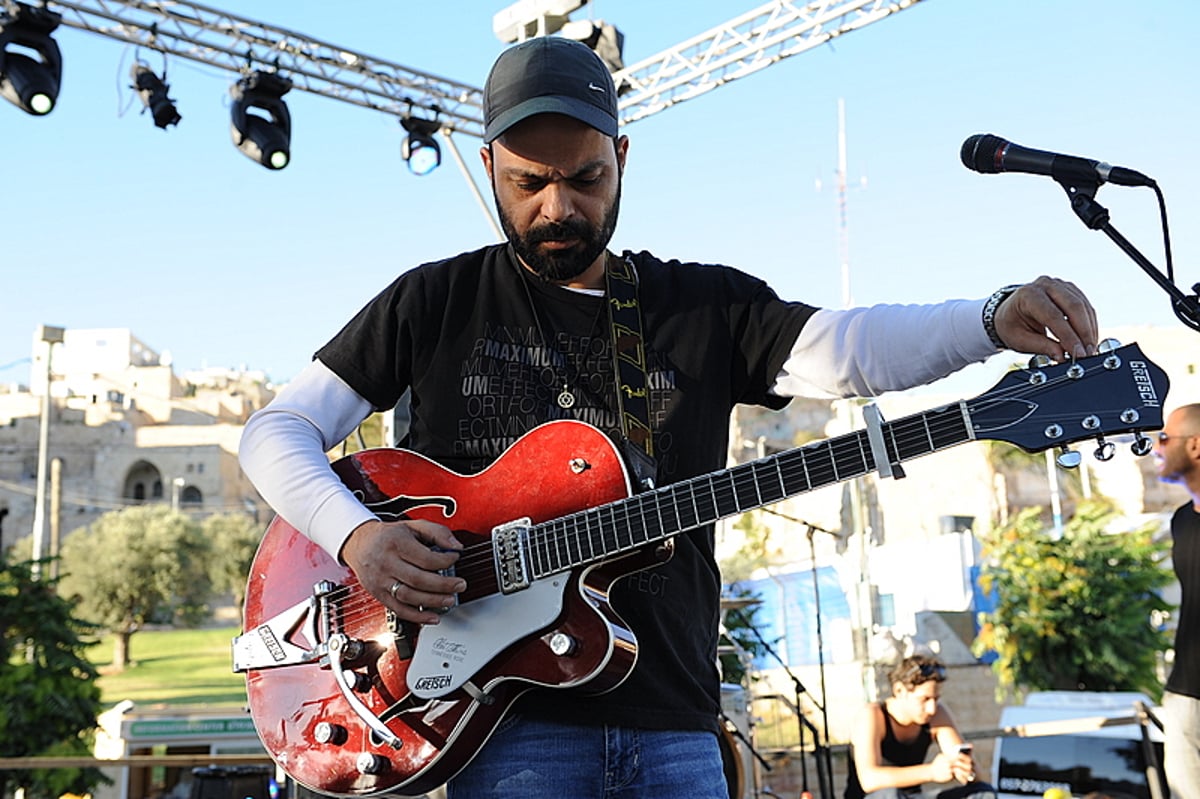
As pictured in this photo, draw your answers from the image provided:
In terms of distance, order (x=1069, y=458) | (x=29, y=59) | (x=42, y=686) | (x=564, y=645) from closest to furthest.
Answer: (x=1069, y=458), (x=564, y=645), (x=29, y=59), (x=42, y=686)

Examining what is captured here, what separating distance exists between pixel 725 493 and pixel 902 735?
526cm

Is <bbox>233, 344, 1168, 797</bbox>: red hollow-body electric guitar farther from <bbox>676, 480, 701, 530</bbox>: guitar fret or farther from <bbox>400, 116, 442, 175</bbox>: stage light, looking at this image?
<bbox>400, 116, 442, 175</bbox>: stage light

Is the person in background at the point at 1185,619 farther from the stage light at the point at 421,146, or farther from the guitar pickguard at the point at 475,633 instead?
the stage light at the point at 421,146

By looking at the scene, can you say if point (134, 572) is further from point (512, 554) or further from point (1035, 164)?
point (1035, 164)

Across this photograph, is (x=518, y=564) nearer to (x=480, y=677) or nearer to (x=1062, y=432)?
(x=480, y=677)

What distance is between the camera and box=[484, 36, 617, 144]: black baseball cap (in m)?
2.10

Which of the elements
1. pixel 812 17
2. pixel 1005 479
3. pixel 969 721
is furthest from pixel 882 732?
pixel 1005 479

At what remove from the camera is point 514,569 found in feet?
6.84

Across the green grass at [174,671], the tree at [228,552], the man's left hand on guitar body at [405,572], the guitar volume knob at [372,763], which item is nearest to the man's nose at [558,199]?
the man's left hand on guitar body at [405,572]

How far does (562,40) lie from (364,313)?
666 millimetres

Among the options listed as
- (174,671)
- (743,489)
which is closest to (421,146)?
(743,489)

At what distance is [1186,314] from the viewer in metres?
1.94

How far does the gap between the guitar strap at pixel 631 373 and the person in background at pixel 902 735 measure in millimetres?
4730

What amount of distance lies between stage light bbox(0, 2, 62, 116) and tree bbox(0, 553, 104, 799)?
18.0ft
